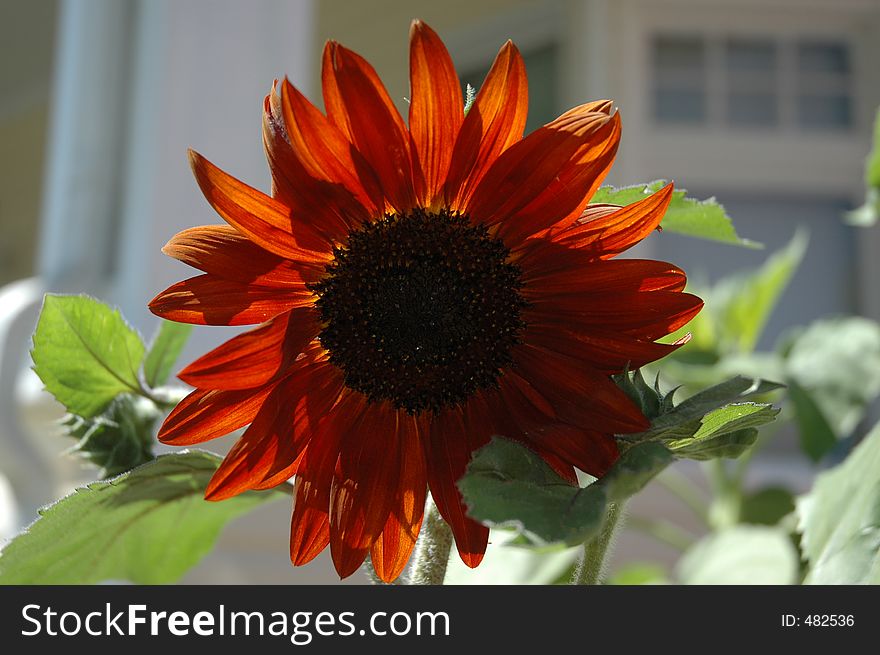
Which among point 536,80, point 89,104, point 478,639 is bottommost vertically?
point 478,639

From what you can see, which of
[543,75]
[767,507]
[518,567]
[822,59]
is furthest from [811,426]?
[543,75]

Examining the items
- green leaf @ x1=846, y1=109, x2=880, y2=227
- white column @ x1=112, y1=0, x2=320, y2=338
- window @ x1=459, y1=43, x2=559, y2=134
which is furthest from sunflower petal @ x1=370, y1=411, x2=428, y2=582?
window @ x1=459, y1=43, x2=559, y2=134

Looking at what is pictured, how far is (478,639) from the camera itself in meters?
0.23

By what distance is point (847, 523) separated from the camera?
0.30 metres

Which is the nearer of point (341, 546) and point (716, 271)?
point (341, 546)

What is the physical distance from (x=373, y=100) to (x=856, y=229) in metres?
2.16

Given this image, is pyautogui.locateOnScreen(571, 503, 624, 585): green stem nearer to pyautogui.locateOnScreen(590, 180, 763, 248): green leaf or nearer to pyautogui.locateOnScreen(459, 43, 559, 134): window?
pyautogui.locateOnScreen(590, 180, 763, 248): green leaf

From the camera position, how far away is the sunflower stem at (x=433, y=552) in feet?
0.85

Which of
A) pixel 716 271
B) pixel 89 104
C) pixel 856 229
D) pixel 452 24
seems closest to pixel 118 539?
pixel 89 104

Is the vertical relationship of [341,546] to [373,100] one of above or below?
below

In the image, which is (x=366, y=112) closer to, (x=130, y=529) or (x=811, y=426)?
(x=130, y=529)

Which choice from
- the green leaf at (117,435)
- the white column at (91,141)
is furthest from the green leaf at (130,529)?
the white column at (91,141)

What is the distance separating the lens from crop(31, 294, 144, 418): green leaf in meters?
0.28

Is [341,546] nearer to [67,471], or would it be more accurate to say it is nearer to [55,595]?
[55,595]
